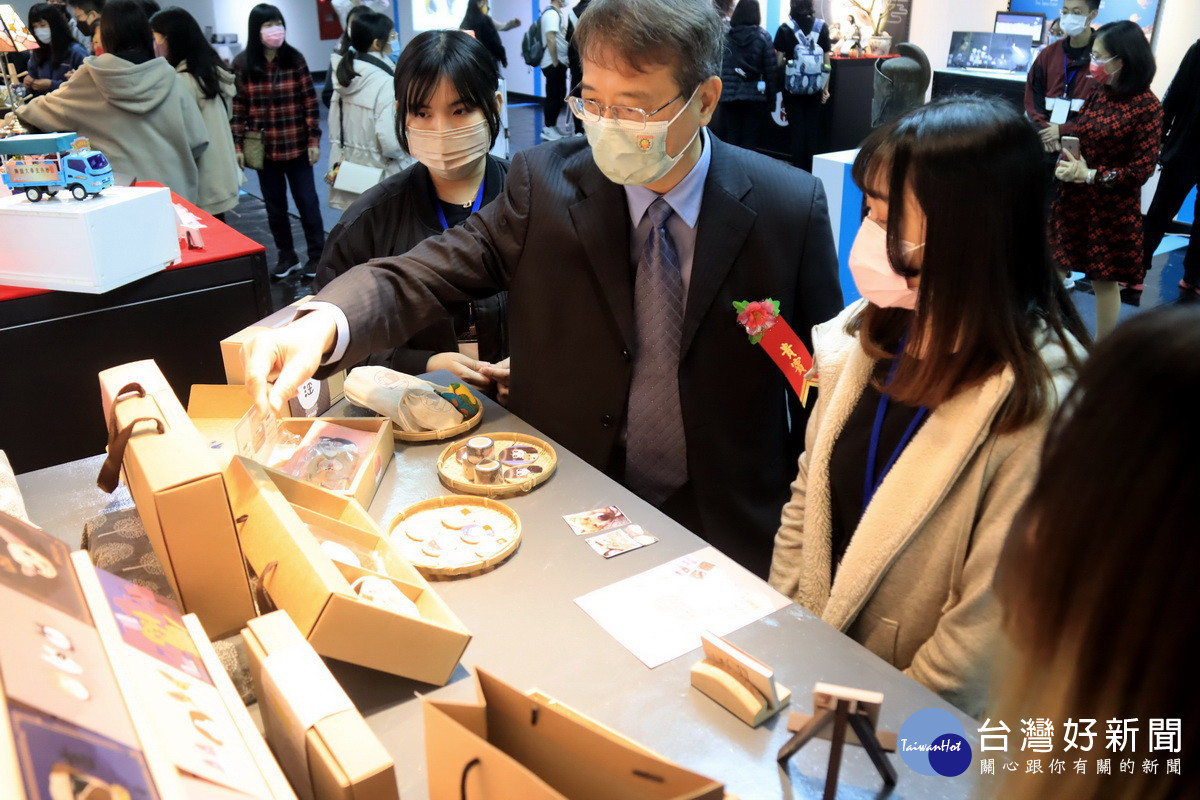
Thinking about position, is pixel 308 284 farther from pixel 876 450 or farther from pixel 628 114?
pixel 876 450

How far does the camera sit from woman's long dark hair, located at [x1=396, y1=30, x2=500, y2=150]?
2.54 metres

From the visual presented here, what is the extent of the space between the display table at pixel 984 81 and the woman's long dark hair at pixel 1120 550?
7.22 metres

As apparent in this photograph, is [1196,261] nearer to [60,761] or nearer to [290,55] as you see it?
[290,55]

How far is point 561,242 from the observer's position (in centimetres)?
200

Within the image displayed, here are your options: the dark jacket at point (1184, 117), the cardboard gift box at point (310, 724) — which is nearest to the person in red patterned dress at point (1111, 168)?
the dark jacket at point (1184, 117)

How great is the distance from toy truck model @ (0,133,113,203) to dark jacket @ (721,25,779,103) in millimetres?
6362

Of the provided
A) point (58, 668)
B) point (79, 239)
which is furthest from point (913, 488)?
point (79, 239)

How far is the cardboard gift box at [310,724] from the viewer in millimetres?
857

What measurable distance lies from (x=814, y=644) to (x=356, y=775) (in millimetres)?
752

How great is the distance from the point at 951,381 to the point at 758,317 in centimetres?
58

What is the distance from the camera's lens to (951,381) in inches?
55.6

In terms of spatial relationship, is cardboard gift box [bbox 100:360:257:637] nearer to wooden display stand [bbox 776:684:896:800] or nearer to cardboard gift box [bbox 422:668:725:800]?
cardboard gift box [bbox 422:668:725:800]

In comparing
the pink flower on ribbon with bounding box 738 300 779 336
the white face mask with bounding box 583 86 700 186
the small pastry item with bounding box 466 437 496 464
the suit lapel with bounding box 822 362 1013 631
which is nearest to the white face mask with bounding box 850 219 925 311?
the suit lapel with bounding box 822 362 1013 631

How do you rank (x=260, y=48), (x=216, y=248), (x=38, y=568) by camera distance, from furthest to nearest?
(x=260, y=48) < (x=216, y=248) < (x=38, y=568)
